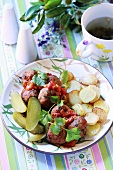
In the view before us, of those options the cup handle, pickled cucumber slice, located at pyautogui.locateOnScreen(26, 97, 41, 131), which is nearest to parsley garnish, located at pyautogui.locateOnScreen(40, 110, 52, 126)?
pickled cucumber slice, located at pyautogui.locateOnScreen(26, 97, 41, 131)

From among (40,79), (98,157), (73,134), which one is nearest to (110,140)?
(98,157)

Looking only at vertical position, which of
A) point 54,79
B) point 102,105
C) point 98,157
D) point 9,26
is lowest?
point 98,157

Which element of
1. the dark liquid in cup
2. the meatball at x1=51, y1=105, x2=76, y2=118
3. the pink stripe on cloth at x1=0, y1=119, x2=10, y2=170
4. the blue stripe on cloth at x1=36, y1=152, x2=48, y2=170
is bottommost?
the blue stripe on cloth at x1=36, y1=152, x2=48, y2=170

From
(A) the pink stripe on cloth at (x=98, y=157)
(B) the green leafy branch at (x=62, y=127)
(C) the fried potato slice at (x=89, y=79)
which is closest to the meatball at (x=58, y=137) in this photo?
(B) the green leafy branch at (x=62, y=127)

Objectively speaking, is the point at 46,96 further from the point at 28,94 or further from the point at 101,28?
the point at 101,28

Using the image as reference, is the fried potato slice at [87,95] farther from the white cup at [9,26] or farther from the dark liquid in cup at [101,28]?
the white cup at [9,26]

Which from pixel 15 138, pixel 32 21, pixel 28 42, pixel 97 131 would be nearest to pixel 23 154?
pixel 15 138

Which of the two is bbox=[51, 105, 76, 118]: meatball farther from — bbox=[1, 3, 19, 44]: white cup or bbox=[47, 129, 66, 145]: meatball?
bbox=[1, 3, 19, 44]: white cup
